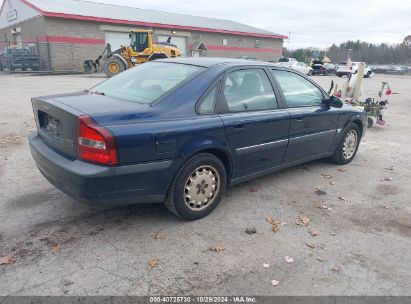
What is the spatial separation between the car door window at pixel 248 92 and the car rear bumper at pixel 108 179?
41.1 inches

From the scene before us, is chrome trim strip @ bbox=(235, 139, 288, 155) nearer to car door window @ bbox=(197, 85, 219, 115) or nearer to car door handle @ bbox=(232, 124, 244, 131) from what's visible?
car door handle @ bbox=(232, 124, 244, 131)

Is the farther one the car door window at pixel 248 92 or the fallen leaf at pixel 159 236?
the car door window at pixel 248 92

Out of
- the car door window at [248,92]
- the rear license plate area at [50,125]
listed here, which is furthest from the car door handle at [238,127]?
the rear license plate area at [50,125]

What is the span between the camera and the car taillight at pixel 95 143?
9.09 feet

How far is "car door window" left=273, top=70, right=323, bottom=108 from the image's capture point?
4.32 m

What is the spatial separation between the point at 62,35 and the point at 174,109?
26.5 metres

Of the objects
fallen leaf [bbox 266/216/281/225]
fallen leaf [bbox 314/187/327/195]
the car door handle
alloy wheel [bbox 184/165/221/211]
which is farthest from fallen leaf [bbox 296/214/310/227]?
the car door handle

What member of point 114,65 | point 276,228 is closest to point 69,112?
point 276,228

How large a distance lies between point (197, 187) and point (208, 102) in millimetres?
871

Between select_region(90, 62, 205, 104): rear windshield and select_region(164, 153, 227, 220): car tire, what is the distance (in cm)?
76

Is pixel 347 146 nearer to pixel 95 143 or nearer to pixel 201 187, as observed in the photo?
pixel 201 187

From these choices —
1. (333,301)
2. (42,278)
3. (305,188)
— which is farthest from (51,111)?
(305,188)

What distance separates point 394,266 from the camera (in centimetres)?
297

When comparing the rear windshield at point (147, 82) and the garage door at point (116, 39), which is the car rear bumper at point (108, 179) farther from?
the garage door at point (116, 39)
